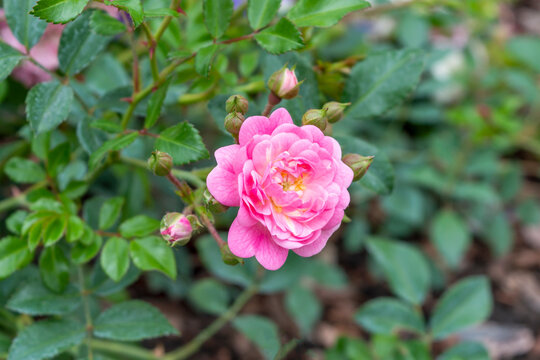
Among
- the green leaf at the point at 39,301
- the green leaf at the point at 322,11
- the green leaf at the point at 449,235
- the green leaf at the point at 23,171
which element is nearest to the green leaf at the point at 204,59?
the green leaf at the point at 322,11

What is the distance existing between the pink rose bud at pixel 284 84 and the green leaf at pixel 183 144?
0.44 ft

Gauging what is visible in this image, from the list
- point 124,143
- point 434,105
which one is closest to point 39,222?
point 124,143

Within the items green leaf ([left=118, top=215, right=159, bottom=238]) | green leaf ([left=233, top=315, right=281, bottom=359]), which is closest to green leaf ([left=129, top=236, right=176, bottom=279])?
green leaf ([left=118, top=215, right=159, bottom=238])

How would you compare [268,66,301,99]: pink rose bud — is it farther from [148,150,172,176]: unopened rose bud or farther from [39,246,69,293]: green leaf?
[39,246,69,293]: green leaf

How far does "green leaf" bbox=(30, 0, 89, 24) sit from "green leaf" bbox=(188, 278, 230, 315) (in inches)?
40.5

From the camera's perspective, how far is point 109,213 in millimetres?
993

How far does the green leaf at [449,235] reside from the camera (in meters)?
1.77

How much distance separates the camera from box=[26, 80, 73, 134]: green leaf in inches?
33.3

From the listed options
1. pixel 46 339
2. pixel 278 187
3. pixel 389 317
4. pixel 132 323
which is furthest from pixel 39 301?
pixel 389 317

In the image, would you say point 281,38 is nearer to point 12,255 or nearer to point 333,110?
point 333,110

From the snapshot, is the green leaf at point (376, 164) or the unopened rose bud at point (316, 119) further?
the green leaf at point (376, 164)

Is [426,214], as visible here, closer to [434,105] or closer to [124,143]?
[434,105]

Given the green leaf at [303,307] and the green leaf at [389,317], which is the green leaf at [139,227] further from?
the green leaf at [303,307]

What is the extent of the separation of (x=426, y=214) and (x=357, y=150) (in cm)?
116
